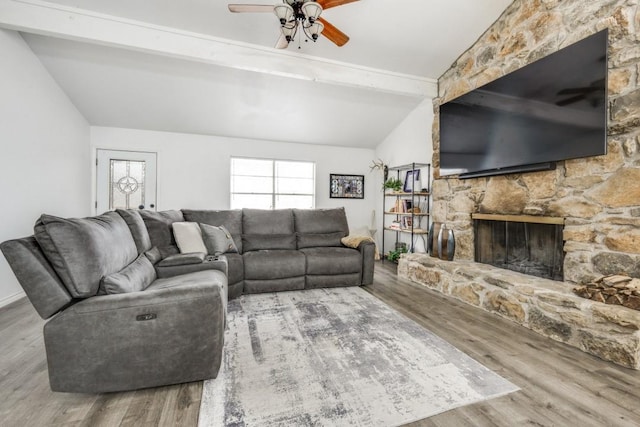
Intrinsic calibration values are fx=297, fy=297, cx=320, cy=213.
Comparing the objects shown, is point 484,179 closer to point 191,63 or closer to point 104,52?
point 191,63

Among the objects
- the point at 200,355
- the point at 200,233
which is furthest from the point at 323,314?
the point at 200,233

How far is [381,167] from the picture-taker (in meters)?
6.07

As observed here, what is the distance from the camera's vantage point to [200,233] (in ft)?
10.4

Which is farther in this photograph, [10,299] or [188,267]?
[10,299]

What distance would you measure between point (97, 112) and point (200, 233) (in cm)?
287

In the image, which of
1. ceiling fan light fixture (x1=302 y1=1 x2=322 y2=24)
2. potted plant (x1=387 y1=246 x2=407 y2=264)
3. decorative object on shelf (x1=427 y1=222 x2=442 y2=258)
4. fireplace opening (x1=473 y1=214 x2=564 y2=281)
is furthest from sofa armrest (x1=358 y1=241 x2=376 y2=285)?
ceiling fan light fixture (x1=302 y1=1 x2=322 y2=24)

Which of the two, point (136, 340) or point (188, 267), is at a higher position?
point (188, 267)

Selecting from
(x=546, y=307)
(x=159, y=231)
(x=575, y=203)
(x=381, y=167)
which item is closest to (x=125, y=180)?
(x=159, y=231)

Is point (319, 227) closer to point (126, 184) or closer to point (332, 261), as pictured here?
point (332, 261)

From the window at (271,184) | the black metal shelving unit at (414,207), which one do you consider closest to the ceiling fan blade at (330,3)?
the black metal shelving unit at (414,207)

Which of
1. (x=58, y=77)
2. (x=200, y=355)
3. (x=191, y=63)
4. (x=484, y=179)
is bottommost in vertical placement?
(x=200, y=355)

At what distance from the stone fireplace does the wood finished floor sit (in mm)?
199

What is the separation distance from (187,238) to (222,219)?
2.60ft

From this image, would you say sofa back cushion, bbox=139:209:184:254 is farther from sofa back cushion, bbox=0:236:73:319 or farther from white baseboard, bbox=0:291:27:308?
white baseboard, bbox=0:291:27:308
